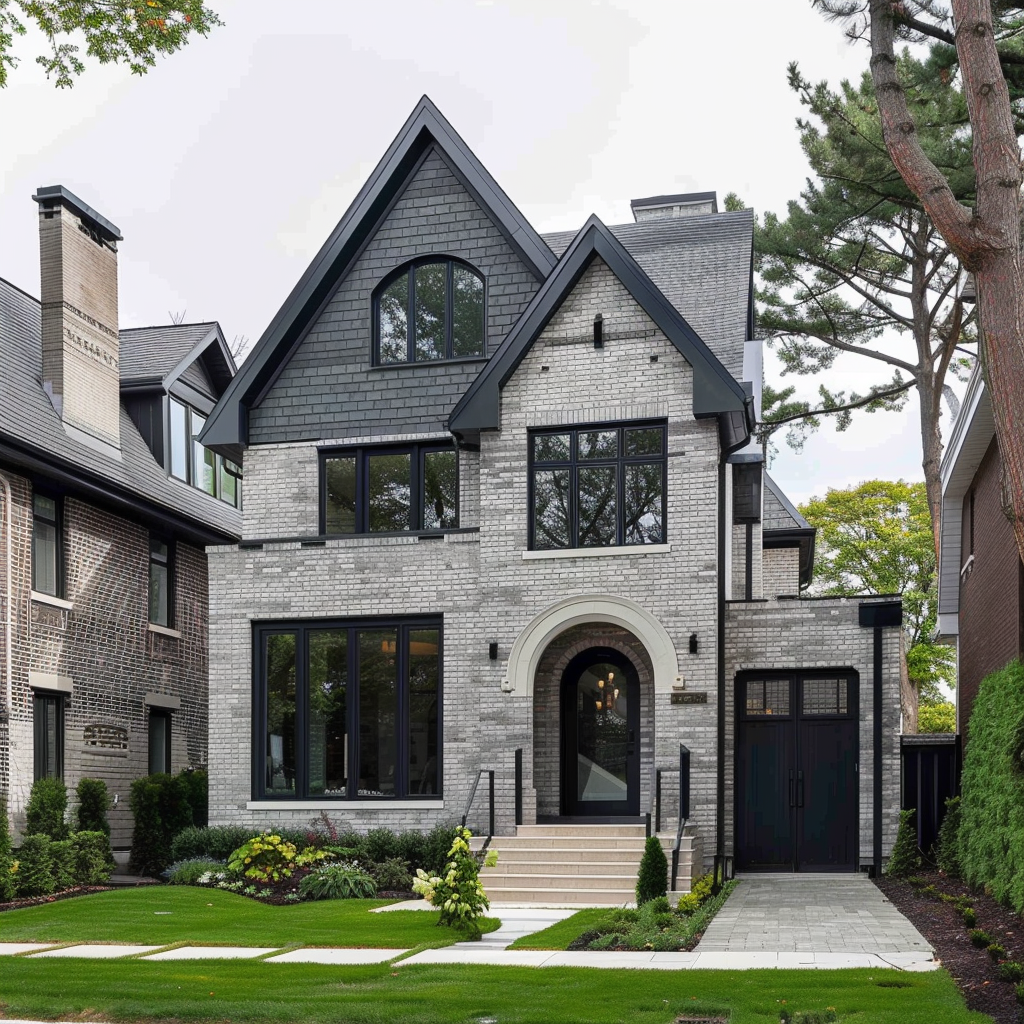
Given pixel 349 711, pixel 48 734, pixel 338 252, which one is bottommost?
pixel 48 734

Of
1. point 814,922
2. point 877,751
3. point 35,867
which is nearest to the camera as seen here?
point 814,922

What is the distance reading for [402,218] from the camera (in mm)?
19828

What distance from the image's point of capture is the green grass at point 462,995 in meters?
8.74

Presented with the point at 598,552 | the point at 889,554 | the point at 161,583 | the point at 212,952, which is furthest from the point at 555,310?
the point at 889,554

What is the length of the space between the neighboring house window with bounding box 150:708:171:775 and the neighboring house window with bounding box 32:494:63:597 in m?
3.63

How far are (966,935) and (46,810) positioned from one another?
1184 cm

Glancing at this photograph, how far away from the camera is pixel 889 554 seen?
43.3 metres

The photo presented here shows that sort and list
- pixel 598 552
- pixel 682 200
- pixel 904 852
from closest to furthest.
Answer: pixel 904 852
pixel 598 552
pixel 682 200

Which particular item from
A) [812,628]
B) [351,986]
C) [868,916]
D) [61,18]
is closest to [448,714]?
[812,628]

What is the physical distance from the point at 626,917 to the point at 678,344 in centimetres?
753

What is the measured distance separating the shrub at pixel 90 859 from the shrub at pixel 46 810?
0.83ft

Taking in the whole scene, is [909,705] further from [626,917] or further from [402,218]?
[626,917]

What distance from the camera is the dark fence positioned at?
18344 millimetres

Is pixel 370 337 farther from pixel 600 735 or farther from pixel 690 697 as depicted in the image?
pixel 690 697
